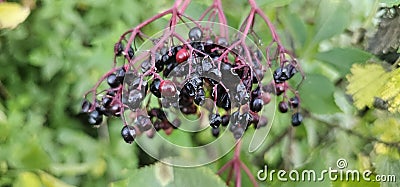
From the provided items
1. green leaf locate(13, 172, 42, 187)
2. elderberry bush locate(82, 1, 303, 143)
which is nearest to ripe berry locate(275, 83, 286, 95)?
elderberry bush locate(82, 1, 303, 143)

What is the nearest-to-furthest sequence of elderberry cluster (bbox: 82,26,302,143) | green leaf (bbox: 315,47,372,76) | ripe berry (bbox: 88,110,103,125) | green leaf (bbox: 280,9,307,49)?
1. elderberry cluster (bbox: 82,26,302,143)
2. ripe berry (bbox: 88,110,103,125)
3. green leaf (bbox: 315,47,372,76)
4. green leaf (bbox: 280,9,307,49)

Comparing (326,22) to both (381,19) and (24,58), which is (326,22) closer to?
(381,19)

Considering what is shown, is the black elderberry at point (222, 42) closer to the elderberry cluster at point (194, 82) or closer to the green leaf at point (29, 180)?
the elderberry cluster at point (194, 82)

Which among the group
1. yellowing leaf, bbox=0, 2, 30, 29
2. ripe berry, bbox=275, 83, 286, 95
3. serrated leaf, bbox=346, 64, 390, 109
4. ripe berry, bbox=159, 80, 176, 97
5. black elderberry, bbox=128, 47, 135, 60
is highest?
yellowing leaf, bbox=0, 2, 30, 29

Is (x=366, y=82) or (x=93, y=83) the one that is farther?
(x=93, y=83)

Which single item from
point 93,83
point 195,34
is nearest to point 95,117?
point 195,34

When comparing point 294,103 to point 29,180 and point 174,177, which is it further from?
point 29,180

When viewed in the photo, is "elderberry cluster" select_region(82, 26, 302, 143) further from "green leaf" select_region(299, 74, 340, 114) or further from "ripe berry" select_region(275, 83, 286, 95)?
"green leaf" select_region(299, 74, 340, 114)

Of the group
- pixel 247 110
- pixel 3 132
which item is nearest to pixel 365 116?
pixel 247 110

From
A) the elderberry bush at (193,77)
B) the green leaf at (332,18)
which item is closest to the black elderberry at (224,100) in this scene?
the elderberry bush at (193,77)

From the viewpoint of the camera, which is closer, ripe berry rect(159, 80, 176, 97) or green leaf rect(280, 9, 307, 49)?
ripe berry rect(159, 80, 176, 97)
